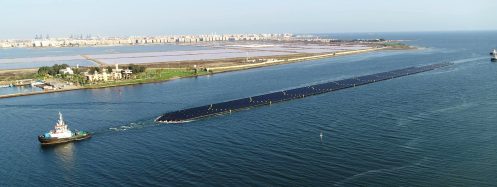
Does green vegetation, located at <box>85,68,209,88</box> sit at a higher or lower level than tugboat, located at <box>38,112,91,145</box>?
higher

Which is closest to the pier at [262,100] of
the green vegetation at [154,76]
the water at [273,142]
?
the water at [273,142]

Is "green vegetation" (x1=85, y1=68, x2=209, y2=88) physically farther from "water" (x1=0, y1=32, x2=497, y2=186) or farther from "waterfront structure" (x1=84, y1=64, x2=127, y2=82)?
"water" (x1=0, y1=32, x2=497, y2=186)

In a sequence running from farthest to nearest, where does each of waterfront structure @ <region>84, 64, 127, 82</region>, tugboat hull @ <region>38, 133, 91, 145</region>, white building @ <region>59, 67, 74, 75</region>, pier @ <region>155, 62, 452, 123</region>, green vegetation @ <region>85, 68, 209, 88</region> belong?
1. white building @ <region>59, 67, 74, 75</region>
2. waterfront structure @ <region>84, 64, 127, 82</region>
3. green vegetation @ <region>85, 68, 209, 88</region>
4. pier @ <region>155, 62, 452, 123</region>
5. tugboat hull @ <region>38, 133, 91, 145</region>

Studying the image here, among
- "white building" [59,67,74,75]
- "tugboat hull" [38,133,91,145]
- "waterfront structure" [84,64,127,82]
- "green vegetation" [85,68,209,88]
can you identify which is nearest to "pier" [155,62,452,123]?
"tugboat hull" [38,133,91,145]

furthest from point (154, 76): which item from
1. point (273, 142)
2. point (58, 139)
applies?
point (273, 142)

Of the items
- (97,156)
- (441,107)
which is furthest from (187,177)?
(441,107)

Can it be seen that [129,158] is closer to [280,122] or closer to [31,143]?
[31,143]
